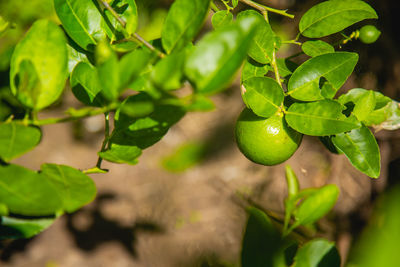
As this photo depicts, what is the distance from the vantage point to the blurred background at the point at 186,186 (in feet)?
7.20

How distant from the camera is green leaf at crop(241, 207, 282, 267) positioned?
2.19 feet

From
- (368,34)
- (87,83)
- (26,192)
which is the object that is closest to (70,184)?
(26,192)

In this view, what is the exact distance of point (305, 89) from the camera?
0.77m

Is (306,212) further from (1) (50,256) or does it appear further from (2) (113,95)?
(1) (50,256)

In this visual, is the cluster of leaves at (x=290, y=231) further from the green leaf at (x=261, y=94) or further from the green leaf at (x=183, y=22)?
the green leaf at (x=183, y=22)

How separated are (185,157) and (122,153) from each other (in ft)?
6.24

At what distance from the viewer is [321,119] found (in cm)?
72

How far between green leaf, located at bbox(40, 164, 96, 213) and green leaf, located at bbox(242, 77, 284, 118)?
1.20 feet

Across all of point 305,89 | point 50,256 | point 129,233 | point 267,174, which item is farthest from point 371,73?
point 50,256

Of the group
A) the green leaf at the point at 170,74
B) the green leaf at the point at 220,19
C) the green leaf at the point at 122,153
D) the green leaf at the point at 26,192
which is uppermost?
the green leaf at the point at 170,74

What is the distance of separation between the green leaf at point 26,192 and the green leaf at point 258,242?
13.8 inches

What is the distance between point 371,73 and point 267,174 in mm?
979

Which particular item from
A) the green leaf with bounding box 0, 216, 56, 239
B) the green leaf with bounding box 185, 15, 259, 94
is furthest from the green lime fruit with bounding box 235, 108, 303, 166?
the green leaf with bounding box 0, 216, 56, 239

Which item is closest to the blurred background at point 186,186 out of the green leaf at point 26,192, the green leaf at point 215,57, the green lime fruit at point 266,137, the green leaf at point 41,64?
the green lime fruit at point 266,137
